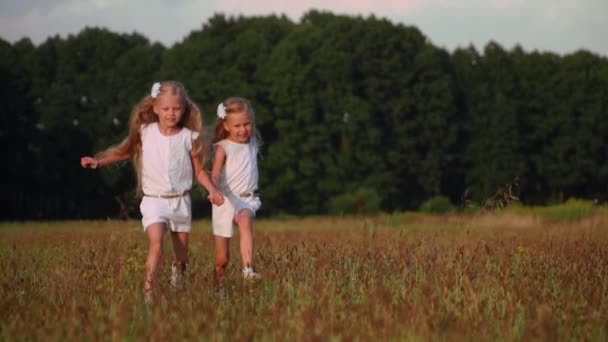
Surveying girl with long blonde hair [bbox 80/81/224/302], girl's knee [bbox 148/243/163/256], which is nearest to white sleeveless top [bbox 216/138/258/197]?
girl with long blonde hair [bbox 80/81/224/302]

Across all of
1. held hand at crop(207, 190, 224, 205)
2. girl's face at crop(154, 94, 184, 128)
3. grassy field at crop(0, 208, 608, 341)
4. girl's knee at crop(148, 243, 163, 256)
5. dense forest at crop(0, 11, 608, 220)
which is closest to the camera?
grassy field at crop(0, 208, 608, 341)

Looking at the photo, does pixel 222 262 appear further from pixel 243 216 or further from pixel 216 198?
pixel 216 198

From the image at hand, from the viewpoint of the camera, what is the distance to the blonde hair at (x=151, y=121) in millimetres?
8523

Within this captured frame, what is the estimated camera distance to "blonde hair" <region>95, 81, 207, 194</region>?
336 inches

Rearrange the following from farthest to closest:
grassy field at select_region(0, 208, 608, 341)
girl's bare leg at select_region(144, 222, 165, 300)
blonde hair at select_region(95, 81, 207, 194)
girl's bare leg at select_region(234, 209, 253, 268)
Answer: girl's bare leg at select_region(234, 209, 253, 268), blonde hair at select_region(95, 81, 207, 194), girl's bare leg at select_region(144, 222, 165, 300), grassy field at select_region(0, 208, 608, 341)

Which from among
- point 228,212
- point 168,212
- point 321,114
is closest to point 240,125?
point 228,212

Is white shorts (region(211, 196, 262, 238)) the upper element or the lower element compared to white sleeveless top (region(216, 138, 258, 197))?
lower

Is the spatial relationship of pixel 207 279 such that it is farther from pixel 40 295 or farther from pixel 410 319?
pixel 410 319

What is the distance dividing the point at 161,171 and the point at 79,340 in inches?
124

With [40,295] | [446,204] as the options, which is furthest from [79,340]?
[446,204]

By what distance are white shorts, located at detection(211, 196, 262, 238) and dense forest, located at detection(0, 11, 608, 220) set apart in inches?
1288

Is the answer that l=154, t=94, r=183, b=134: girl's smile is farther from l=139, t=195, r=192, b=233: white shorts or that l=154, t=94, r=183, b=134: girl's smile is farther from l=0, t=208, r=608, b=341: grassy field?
l=0, t=208, r=608, b=341: grassy field

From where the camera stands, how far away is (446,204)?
40781 mm

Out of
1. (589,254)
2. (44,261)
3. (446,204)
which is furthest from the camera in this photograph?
(446,204)
